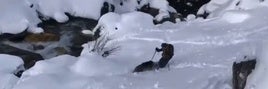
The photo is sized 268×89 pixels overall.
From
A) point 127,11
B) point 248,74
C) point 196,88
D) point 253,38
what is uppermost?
point 248,74

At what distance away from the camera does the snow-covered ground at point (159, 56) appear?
6.55 m

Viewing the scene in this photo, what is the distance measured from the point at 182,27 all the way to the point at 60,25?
2.22 meters

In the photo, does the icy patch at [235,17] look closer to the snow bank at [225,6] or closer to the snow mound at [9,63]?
the snow bank at [225,6]

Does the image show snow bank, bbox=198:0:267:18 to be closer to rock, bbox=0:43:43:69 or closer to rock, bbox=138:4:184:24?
rock, bbox=138:4:184:24

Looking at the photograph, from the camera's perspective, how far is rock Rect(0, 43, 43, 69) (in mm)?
8750

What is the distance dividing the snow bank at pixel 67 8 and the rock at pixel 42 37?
653mm

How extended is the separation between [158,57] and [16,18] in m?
3.26

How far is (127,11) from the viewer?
11.1 meters

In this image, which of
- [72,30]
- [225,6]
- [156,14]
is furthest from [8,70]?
[225,6]

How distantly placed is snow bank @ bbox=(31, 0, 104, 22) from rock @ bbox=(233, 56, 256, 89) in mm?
5327

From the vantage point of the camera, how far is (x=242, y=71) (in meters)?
5.48

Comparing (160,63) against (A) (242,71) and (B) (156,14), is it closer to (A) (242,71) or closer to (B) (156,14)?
(A) (242,71)

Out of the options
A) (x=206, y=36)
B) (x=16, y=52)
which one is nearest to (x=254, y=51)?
(x=206, y=36)

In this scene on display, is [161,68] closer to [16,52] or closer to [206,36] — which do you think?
[206,36]
